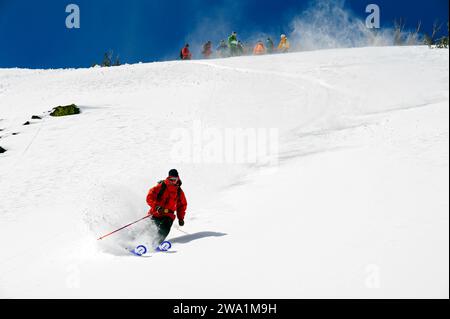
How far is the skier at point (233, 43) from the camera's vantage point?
33562mm

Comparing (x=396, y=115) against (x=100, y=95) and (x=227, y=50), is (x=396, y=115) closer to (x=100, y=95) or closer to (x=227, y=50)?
(x=100, y=95)

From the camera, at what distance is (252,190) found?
30.6ft

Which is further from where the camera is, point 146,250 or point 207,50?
point 207,50

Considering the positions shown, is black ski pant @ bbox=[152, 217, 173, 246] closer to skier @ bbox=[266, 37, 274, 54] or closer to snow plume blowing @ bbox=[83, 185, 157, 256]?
snow plume blowing @ bbox=[83, 185, 157, 256]

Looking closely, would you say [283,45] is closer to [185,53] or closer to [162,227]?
[185,53]

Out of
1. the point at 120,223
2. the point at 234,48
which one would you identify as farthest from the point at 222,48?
the point at 120,223

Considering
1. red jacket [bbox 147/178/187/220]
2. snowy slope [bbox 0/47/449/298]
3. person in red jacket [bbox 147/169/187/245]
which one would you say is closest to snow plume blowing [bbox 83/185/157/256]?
snowy slope [bbox 0/47/449/298]

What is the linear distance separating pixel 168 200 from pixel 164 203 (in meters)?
0.09

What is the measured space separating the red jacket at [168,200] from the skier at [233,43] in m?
27.2

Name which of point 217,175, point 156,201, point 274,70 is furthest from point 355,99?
point 156,201

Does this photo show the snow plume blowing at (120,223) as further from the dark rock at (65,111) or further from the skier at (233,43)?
the skier at (233,43)

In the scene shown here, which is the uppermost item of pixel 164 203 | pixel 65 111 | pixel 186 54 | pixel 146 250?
pixel 186 54

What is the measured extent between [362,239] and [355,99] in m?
11.4

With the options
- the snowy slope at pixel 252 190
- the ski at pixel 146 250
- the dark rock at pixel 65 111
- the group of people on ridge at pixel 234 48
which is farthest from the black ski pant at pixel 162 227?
the group of people on ridge at pixel 234 48
